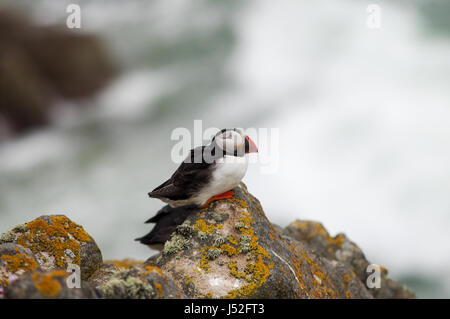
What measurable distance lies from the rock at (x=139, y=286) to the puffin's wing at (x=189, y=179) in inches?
65.8

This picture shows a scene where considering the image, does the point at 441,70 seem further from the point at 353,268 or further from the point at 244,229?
the point at 244,229

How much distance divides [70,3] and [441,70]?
83.7 ft

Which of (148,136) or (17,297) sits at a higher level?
(148,136)

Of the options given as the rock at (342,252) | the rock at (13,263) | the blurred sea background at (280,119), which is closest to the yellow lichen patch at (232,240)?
the rock at (13,263)

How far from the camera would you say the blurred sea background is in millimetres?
19922

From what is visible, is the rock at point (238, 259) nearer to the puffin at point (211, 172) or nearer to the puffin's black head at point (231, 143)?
the puffin at point (211, 172)


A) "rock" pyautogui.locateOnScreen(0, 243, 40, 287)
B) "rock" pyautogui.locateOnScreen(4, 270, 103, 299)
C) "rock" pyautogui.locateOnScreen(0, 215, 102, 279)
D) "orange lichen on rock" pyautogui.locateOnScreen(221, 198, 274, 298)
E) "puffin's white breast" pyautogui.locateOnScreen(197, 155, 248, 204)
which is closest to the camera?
"rock" pyautogui.locateOnScreen(4, 270, 103, 299)

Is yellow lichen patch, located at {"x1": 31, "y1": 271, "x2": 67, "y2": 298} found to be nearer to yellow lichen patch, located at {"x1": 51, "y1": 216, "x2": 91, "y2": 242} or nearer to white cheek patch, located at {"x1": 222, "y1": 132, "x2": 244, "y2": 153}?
yellow lichen patch, located at {"x1": 51, "y1": 216, "x2": 91, "y2": 242}

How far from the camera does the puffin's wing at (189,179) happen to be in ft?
20.8

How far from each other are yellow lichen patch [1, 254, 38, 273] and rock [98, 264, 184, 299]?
91 cm

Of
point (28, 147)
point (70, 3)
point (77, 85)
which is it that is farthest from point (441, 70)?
point (70, 3)

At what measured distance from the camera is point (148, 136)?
24844 mm

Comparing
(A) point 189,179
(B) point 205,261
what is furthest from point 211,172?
(B) point 205,261

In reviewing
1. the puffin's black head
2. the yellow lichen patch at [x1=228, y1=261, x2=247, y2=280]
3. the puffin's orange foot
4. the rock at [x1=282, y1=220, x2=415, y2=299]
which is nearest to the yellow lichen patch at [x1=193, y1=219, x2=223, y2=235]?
the puffin's orange foot
